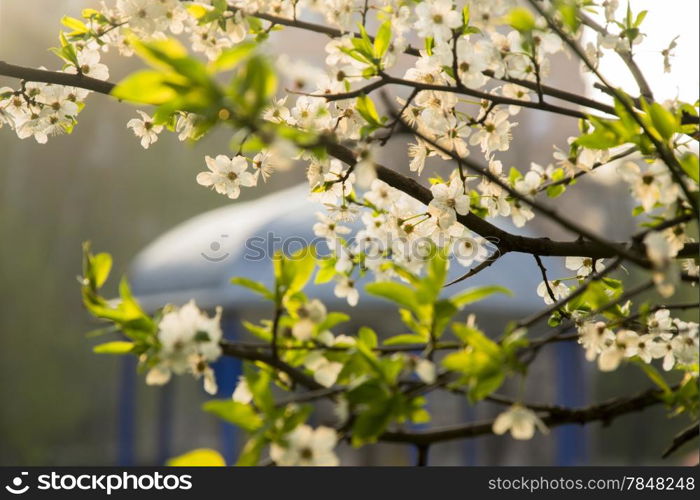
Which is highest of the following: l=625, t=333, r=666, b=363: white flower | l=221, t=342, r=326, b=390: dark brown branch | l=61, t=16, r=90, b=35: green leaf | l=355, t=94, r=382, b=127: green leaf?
l=61, t=16, r=90, b=35: green leaf

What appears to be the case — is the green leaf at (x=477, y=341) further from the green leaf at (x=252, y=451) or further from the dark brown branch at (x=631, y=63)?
the dark brown branch at (x=631, y=63)

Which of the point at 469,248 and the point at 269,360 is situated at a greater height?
the point at 469,248

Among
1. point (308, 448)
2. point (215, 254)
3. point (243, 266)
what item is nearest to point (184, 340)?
point (308, 448)

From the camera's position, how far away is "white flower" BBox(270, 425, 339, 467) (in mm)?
964

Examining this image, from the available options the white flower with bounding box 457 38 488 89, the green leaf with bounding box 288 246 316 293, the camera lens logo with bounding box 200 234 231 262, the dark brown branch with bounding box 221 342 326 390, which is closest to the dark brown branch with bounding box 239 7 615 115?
the white flower with bounding box 457 38 488 89

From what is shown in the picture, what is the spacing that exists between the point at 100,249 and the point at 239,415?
1923cm

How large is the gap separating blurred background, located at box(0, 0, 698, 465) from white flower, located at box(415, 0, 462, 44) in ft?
33.0

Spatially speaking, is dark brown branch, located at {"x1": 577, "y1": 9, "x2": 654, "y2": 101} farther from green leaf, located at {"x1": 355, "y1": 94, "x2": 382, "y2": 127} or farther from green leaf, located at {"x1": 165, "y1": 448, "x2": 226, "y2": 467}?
green leaf, located at {"x1": 165, "y1": 448, "x2": 226, "y2": 467}

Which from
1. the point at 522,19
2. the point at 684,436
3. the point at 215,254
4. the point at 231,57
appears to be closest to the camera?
the point at 231,57

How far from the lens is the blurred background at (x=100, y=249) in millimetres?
15781

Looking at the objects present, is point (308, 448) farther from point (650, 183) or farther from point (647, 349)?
point (647, 349)

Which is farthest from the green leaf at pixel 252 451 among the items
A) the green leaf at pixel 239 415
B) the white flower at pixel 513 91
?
the white flower at pixel 513 91

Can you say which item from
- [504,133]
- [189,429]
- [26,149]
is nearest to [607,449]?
[189,429]

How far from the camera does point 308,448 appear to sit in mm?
973
